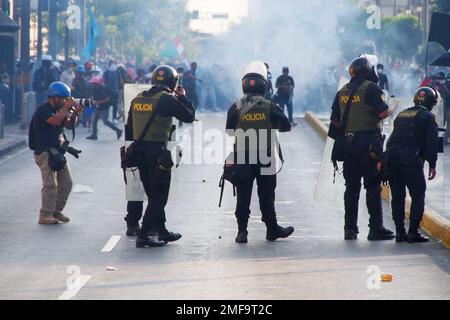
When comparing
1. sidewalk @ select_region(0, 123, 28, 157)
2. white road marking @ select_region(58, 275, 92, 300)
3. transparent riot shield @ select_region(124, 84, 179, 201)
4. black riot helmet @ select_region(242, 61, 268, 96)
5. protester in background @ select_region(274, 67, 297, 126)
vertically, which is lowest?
sidewalk @ select_region(0, 123, 28, 157)

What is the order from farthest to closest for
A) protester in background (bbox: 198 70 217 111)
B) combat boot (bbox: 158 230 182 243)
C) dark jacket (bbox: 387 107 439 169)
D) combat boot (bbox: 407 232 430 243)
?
protester in background (bbox: 198 70 217 111), combat boot (bbox: 407 232 430 243), combat boot (bbox: 158 230 182 243), dark jacket (bbox: 387 107 439 169)

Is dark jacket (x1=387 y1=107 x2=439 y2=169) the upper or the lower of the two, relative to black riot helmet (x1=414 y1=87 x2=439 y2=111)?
lower

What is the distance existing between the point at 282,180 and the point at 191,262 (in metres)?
9.63

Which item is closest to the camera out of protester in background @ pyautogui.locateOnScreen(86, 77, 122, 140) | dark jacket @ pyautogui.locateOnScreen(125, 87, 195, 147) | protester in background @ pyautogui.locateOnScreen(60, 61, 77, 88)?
dark jacket @ pyautogui.locateOnScreen(125, 87, 195, 147)

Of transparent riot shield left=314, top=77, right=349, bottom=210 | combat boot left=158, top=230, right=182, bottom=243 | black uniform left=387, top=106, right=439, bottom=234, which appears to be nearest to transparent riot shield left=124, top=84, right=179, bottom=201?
combat boot left=158, top=230, right=182, bottom=243

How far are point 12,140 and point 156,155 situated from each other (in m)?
16.5

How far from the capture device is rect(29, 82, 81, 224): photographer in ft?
53.9

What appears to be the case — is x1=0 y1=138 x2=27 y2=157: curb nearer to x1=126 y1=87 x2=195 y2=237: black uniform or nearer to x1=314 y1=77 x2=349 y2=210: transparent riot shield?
x1=314 y1=77 x2=349 y2=210: transparent riot shield

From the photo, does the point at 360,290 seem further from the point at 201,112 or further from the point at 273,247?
the point at 201,112

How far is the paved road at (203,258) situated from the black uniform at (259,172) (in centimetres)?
29

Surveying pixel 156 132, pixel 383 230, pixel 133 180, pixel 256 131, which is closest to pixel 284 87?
pixel 133 180

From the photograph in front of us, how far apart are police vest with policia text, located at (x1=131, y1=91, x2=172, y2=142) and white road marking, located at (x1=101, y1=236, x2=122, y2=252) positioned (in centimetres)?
114
